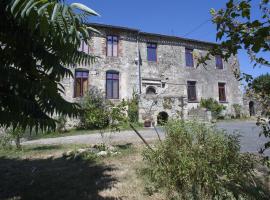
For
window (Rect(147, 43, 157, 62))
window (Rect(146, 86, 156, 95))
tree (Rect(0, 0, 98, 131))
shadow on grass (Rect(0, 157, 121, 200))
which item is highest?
window (Rect(147, 43, 157, 62))

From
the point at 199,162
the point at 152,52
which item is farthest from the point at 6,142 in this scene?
the point at 152,52

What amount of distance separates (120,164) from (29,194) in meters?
2.28

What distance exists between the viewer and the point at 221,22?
1.86m

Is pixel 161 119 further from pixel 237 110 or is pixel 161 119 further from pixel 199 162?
pixel 237 110

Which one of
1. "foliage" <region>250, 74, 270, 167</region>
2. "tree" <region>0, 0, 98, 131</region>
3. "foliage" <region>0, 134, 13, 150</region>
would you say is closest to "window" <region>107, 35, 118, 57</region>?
"foliage" <region>0, 134, 13, 150</region>

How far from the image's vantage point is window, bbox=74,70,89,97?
685 inches

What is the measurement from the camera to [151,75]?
1955 centimetres

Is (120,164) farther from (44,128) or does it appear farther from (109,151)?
(44,128)

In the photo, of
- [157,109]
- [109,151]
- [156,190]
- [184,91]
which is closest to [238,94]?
[184,91]

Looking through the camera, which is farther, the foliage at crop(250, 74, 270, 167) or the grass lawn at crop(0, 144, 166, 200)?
the grass lawn at crop(0, 144, 166, 200)

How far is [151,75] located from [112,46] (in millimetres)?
3877

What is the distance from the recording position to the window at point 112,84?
59.5 feet

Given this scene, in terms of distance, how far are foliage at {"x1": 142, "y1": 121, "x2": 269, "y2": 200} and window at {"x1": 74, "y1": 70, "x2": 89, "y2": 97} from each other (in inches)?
563

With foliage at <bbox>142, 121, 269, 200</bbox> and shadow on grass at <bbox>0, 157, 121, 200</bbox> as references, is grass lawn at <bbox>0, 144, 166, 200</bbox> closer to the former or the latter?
shadow on grass at <bbox>0, 157, 121, 200</bbox>
